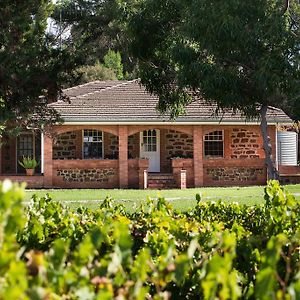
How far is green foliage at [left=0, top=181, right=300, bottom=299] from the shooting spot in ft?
6.35

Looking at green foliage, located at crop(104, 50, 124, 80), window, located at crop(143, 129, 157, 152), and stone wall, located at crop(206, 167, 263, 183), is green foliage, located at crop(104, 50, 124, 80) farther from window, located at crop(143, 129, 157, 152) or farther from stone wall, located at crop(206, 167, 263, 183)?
stone wall, located at crop(206, 167, 263, 183)

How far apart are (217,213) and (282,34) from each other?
17.4 feet

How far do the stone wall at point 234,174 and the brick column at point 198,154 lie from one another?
500 millimetres

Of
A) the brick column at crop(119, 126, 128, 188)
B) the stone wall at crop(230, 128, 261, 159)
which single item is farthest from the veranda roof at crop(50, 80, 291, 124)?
the stone wall at crop(230, 128, 261, 159)

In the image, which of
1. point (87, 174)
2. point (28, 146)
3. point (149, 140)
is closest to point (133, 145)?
point (149, 140)

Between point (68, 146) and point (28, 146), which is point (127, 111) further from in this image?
point (28, 146)

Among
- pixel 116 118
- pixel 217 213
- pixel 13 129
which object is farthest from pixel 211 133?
pixel 217 213

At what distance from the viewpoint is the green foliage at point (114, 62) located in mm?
40625

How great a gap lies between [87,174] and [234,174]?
641 centimetres

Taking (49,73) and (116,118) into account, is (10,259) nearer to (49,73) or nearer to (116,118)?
(49,73)

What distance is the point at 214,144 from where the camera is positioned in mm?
28547

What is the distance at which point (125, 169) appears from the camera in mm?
25469

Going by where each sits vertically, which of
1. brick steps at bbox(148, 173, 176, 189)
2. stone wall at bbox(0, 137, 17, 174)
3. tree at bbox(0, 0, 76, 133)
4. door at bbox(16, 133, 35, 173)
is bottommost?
brick steps at bbox(148, 173, 176, 189)

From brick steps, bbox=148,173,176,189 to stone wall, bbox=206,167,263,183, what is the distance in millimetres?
1723
